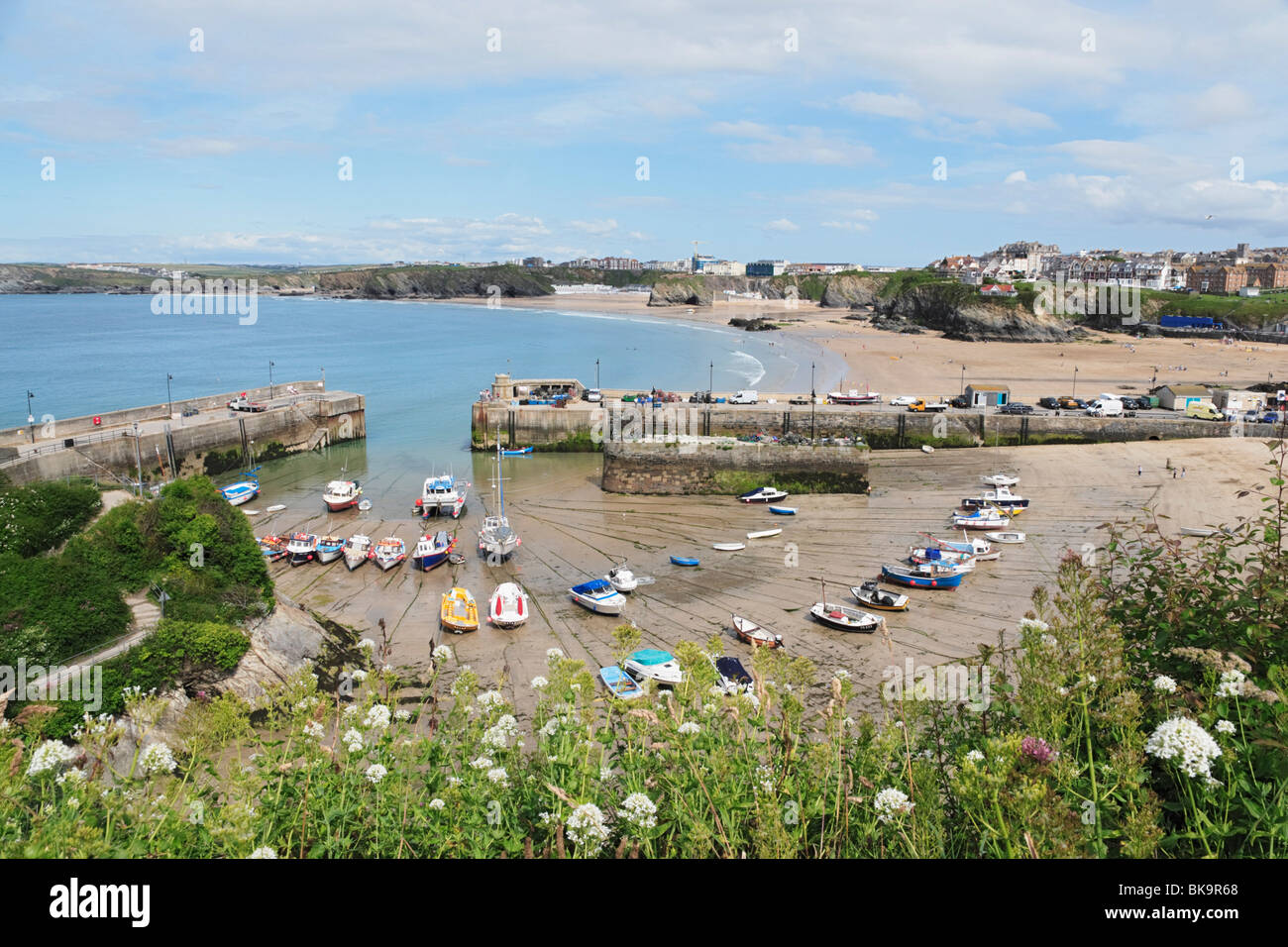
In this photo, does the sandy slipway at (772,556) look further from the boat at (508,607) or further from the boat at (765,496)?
the boat at (765,496)

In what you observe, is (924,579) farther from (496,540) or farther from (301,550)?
(301,550)

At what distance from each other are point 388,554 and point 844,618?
527 inches

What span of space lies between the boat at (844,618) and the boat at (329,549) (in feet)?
47.1

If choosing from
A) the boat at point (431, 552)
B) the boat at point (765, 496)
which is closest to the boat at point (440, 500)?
the boat at point (431, 552)

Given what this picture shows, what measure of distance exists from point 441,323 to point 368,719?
130443 millimetres

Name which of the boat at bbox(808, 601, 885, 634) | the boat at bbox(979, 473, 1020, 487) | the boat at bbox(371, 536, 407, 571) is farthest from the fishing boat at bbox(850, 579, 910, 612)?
the boat at bbox(371, 536, 407, 571)

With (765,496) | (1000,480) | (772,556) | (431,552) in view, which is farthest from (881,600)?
(1000,480)

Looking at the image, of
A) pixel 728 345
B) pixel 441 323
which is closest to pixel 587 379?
pixel 728 345

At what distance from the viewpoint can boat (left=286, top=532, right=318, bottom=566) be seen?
2409 centimetres

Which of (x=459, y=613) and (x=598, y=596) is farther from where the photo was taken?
(x=598, y=596)

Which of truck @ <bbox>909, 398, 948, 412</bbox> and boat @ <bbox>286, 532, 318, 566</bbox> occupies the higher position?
truck @ <bbox>909, 398, 948, 412</bbox>

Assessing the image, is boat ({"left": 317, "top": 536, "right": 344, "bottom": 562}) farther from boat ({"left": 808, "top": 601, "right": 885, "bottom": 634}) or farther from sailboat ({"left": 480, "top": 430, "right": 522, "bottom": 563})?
boat ({"left": 808, "top": 601, "right": 885, "bottom": 634})

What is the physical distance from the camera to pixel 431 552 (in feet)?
78.2

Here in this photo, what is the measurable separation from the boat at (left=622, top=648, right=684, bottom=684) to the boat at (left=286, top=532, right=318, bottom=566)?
12.5 m
